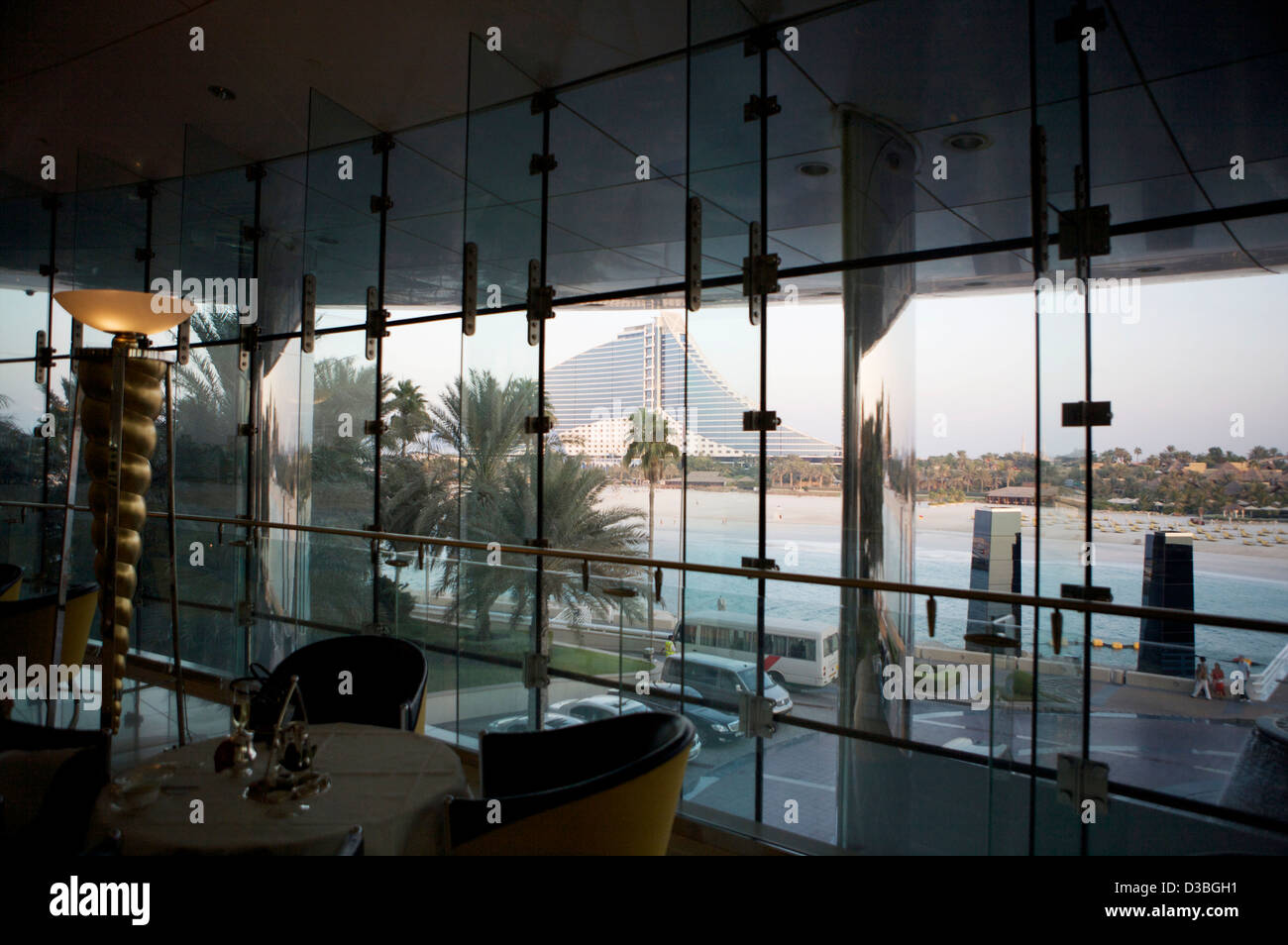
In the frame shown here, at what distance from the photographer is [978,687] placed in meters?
2.73

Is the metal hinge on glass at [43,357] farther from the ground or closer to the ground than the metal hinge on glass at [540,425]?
farther from the ground

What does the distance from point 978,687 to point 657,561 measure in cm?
139

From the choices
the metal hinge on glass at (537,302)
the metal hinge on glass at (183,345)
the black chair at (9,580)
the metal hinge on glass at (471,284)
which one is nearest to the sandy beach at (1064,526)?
the metal hinge on glass at (537,302)


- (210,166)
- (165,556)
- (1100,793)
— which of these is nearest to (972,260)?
(1100,793)

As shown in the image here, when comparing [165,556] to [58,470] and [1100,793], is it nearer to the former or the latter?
[58,470]

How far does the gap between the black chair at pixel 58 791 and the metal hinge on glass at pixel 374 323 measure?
11.1 feet

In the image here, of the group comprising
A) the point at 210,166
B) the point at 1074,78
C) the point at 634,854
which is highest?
the point at 210,166

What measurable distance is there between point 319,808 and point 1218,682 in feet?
8.75

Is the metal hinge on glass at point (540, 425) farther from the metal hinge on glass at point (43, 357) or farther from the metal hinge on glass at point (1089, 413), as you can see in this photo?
the metal hinge on glass at point (43, 357)

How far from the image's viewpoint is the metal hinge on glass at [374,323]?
17.3ft

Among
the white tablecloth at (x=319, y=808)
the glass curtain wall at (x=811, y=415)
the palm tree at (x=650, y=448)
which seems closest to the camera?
the white tablecloth at (x=319, y=808)

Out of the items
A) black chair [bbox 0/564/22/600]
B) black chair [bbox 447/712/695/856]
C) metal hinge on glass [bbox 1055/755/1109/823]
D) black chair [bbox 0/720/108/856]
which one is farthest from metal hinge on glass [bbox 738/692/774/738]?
black chair [bbox 0/564/22/600]

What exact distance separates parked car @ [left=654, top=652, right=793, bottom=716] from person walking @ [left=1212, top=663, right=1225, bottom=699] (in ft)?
4.74

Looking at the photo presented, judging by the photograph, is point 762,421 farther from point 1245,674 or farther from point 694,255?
point 1245,674
